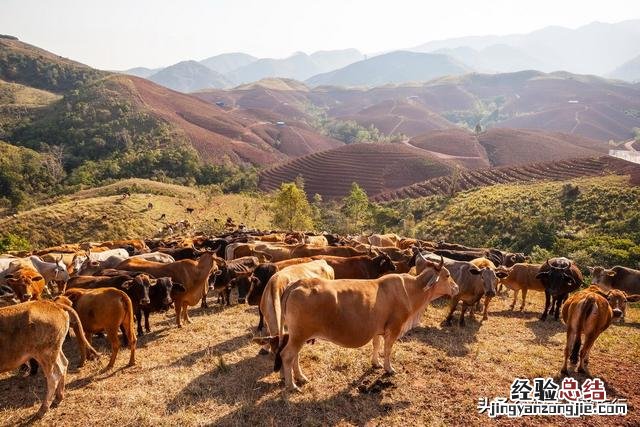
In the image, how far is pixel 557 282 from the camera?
1456cm

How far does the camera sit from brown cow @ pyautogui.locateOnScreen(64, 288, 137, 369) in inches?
388

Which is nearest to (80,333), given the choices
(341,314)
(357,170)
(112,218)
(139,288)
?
(139,288)

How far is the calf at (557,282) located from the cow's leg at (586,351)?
4.46m

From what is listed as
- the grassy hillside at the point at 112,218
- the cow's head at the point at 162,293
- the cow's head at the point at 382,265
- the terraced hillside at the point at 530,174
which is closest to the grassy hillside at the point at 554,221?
the terraced hillside at the point at 530,174

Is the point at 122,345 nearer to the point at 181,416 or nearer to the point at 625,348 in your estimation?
the point at 181,416

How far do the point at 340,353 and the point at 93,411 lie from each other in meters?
5.37

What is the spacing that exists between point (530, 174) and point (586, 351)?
6592 cm

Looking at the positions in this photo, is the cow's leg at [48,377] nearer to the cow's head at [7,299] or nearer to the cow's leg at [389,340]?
the cow's head at [7,299]

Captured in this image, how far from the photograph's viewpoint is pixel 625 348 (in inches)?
469

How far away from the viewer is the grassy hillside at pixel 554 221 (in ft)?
94.9

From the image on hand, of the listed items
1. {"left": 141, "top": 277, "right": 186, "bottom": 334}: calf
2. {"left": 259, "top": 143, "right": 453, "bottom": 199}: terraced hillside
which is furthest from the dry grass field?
{"left": 259, "top": 143, "right": 453, "bottom": 199}: terraced hillside

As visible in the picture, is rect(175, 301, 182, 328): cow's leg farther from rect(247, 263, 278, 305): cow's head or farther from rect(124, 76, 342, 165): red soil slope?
rect(124, 76, 342, 165): red soil slope

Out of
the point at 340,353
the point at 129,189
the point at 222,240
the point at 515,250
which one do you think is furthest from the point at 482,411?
the point at 129,189

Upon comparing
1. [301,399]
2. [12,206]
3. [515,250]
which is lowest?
[12,206]
